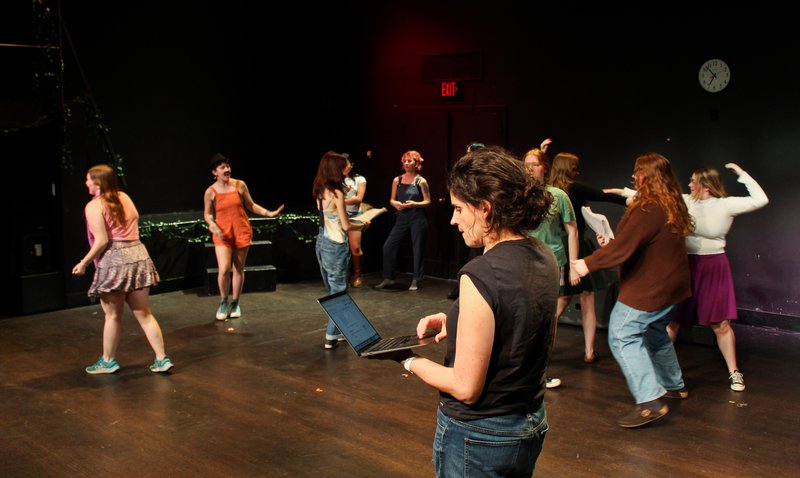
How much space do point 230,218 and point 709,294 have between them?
14.4 feet

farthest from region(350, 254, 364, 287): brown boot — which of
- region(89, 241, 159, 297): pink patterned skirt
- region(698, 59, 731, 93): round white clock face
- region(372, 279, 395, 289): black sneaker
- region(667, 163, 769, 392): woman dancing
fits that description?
region(667, 163, 769, 392): woman dancing

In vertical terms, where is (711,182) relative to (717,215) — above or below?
above

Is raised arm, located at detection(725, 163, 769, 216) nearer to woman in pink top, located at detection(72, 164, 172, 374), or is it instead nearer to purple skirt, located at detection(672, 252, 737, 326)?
purple skirt, located at detection(672, 252, 737, 326)

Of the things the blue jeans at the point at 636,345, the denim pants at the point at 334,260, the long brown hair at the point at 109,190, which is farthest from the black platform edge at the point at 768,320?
the long brown hair at the point at 109,190

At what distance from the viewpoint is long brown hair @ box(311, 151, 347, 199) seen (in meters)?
6.46

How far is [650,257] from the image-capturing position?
486cm

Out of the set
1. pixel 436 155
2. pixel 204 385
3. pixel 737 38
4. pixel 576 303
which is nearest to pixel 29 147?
pixel 204 385

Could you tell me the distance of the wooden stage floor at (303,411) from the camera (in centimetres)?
439

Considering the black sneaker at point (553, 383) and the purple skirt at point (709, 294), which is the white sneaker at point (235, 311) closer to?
the black sneaker at point (553, 383)

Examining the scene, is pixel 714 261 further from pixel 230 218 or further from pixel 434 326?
pixel 230 218

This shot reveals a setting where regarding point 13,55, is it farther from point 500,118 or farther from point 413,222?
point 500,118

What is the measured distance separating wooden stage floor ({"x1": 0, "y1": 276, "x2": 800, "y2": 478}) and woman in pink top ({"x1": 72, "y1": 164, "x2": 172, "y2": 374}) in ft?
1.67

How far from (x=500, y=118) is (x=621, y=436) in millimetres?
5433

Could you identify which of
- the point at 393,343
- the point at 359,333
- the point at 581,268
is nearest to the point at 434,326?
the point at 393,343
